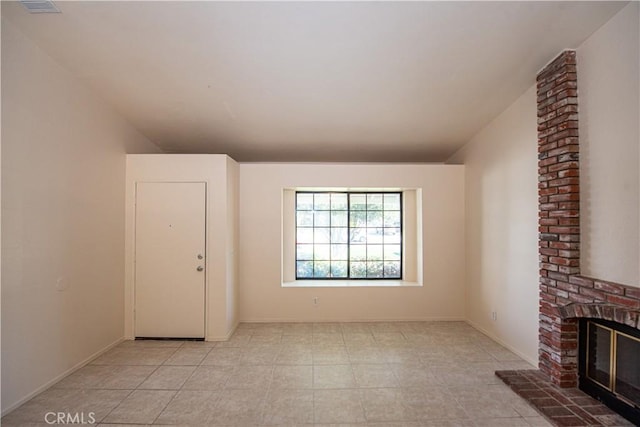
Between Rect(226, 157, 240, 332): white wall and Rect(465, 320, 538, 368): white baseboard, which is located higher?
Rect(226, 157, 240, 332): white wall

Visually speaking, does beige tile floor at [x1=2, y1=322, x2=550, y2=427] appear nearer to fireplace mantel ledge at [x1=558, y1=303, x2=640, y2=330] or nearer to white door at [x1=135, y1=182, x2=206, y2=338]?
white door at [x1=135, y1=182, x2=206, y2=338]

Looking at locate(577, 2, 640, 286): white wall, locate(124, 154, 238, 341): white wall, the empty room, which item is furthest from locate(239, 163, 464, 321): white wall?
locate(577, 2, 640, 286): white wall

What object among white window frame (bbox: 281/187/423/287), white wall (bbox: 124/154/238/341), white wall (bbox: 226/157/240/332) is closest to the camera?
white wall (bbox: 124/154/238/341)

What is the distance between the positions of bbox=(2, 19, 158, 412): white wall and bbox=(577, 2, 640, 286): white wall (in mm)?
4479

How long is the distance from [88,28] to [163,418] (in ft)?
9.97

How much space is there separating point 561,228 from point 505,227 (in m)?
0.93

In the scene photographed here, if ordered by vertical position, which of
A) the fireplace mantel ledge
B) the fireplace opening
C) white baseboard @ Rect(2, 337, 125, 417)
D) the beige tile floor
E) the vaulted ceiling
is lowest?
the beige tile floor

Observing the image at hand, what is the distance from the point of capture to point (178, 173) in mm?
3908

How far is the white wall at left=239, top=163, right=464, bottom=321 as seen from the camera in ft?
15.1

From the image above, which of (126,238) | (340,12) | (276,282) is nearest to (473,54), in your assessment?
(340,12)

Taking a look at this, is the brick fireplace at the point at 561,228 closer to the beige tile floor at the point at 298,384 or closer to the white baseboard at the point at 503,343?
the white baseboard at the point at 503,343

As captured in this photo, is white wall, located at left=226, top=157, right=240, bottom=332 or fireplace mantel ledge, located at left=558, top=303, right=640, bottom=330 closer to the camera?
fireplace mantel ledge, located at left=558, top=303, right=640, bottom=330

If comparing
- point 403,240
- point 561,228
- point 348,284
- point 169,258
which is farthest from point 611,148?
point 169,258

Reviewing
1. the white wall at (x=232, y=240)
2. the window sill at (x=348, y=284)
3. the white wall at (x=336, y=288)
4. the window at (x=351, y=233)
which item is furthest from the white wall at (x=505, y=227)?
the white wall at (x=232, y=240)
